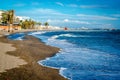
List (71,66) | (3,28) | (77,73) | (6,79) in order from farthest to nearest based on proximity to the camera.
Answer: (3,28) → (71,66) → (77,73) → (6,79)

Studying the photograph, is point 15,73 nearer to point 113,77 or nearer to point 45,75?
point 45,75

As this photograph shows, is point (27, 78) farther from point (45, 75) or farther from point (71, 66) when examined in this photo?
point (71, 66)

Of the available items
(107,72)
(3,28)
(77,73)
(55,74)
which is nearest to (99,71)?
(107,72)

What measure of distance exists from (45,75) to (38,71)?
1.26m

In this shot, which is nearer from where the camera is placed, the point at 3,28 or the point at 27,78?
the point at 27,78

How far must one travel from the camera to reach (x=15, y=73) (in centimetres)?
1492

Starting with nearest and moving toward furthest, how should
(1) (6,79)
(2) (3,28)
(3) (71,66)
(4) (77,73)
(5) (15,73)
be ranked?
(1) (6,79)
(5) (15,73)
(4) (77,73)
(3) (71,66)
(2) (3,28)

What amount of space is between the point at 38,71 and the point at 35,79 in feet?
7.94

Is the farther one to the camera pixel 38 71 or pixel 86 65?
pixel 86 65

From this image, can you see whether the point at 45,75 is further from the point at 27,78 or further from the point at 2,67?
the point at 2,67

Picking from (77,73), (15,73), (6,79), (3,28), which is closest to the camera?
(6,79)

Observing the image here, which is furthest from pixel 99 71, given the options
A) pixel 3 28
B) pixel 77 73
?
pixel 3 28

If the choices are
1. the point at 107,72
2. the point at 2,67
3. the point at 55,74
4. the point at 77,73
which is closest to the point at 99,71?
the point at 107,72

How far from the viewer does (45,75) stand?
15.0 meters
